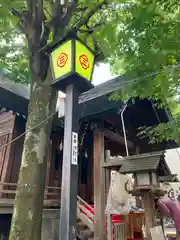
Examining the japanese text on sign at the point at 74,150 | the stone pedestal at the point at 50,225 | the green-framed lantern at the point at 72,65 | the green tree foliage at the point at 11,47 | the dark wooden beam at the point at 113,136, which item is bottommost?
the stone pedestal at the point at 50,225

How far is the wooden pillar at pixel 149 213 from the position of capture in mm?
3854

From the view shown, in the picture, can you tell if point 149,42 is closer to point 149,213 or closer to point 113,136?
point 149,213

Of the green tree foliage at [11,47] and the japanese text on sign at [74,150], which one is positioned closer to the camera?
the japanese text on sign at [74,150]

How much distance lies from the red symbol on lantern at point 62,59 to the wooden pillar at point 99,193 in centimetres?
423

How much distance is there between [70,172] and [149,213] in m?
A: 2.52

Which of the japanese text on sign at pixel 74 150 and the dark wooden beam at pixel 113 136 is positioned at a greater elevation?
the dark wooden beam at pixel 113 136

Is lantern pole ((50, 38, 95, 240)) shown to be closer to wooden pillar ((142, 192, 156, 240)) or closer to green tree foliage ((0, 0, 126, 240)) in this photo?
green tree foliage ((0, 0, 126, 240))

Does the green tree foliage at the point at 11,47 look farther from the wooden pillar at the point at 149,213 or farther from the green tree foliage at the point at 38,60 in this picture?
the wooden pillar at the point at 149,213

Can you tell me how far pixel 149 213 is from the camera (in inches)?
156

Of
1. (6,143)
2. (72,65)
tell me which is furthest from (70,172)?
(6,143)

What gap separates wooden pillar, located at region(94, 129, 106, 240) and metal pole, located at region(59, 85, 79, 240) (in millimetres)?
4120

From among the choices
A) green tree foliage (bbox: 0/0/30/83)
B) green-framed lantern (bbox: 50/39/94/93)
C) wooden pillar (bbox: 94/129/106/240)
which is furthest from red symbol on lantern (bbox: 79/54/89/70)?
wooden pillar (bbox: 94/129/106/240)

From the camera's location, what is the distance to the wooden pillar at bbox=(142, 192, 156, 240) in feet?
12.6

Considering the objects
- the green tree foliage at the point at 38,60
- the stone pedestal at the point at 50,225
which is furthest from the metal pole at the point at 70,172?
the stone pedestal at the point at 50,225
